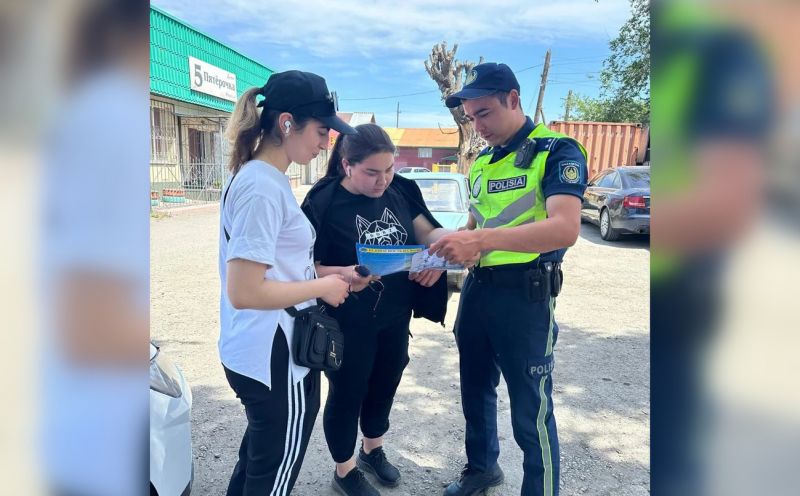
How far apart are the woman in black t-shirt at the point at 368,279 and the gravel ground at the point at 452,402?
0.56 meters

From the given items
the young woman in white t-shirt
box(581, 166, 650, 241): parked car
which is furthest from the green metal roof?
the young woman in white t-shirt

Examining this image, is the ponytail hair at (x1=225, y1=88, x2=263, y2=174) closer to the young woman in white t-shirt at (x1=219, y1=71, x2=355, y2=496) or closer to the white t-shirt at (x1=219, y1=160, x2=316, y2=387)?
the young woman in white t-shirt at (x1=219, y1=71, x2=355, y2=496)

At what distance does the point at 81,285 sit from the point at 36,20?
0.77 feet

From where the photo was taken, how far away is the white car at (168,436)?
5.73 feet

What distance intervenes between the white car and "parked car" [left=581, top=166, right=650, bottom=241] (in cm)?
831

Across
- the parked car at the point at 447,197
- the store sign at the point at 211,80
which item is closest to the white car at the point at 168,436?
the parked car at the point at 447,197

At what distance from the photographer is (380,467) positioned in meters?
2.73

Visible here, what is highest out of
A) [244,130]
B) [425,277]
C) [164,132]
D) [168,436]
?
[164,132]

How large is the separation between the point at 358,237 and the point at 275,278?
688 millimetres

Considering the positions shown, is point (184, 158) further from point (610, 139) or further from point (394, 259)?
point (394, 259)

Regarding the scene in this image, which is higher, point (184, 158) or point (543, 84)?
point (543, 84)

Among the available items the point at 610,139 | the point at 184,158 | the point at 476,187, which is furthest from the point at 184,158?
the point at 476,187

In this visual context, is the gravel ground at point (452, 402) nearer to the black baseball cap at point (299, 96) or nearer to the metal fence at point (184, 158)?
the black baseball cap at point (299, 96)

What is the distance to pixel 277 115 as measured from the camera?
5.62 feet
